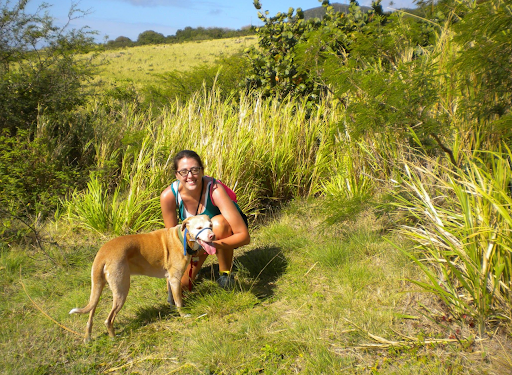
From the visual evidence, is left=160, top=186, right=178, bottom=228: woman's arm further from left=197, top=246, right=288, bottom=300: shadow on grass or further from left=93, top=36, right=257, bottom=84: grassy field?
left=93, top=36, right=257, bottom=84: grassy field

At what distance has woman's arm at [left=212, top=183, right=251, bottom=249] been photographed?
312 cm

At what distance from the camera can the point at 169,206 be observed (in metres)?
3.32

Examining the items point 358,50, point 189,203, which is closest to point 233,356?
point 189,203

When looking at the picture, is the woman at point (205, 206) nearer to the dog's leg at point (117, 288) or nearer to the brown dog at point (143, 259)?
the brown dog at point (143, 259)

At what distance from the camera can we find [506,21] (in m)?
2.55

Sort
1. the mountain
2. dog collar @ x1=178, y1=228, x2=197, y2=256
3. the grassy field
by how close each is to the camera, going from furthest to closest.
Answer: the grassy field
the mountain
dog collar @ x1=178, y1=228, x2=197, y2=256

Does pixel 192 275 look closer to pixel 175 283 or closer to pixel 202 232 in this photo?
pixel 175 283

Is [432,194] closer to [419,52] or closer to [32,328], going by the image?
[419,52]

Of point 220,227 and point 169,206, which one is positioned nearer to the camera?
point 220,227

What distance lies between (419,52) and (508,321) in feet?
14.0

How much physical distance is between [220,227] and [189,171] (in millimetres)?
550

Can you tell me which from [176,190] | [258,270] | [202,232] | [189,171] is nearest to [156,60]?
[176,190]

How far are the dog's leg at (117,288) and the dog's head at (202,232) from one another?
0.53 metres

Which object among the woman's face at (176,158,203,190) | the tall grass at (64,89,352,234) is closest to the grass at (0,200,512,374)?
the tall grass at (64,89,352,234)
